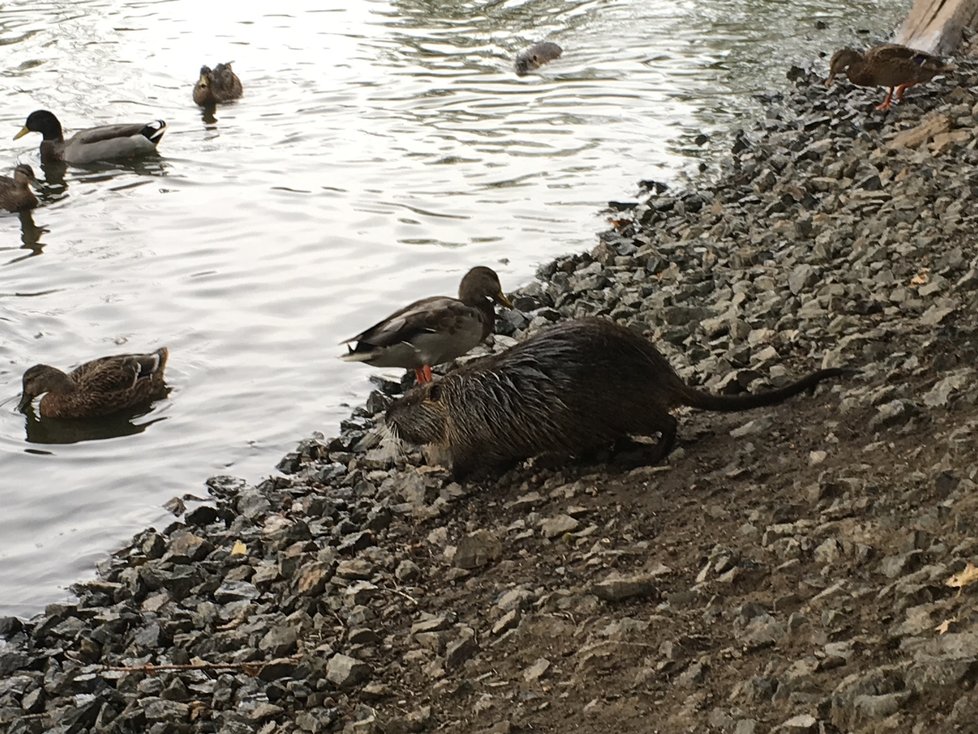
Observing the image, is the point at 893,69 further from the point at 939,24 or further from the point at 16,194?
the point at 16,194

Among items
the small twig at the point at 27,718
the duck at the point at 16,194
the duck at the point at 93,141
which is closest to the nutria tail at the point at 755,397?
the small twig at the point at 27,718

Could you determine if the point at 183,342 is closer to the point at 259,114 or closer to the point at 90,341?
the point at 90,341

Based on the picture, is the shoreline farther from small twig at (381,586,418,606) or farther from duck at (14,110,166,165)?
duck at (14,110,166,165)

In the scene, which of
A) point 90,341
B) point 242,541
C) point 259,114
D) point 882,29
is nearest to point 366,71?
point 259,114

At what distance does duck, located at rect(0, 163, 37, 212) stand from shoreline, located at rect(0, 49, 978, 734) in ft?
19.6

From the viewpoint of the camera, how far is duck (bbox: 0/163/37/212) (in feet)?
39.3

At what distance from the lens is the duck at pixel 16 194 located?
39.3 ft

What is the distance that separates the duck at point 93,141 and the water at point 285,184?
0.20 meters

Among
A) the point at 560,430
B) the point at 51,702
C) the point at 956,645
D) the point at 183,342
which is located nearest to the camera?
Answer: the point at 956,645

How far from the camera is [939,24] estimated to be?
13734 mm

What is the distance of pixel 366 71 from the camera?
1672cm

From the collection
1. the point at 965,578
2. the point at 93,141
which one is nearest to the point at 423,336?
the point at 965,578

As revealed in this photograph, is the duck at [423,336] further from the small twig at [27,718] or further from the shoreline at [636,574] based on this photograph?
the small twig at [27,718]

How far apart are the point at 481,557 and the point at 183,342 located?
440 centimetres
